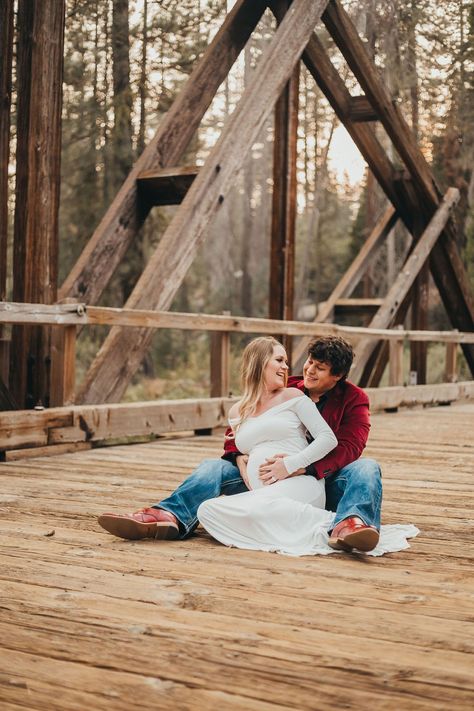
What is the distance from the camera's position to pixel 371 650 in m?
2.52

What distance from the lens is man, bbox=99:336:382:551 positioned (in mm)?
3887

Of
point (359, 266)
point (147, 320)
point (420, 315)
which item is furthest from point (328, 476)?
point (420, 315)

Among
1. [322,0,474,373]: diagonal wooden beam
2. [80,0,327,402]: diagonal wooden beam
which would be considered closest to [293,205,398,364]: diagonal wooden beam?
[322,0,474,373]: diagonal wooden beam

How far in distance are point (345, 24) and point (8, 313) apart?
20.6 feet

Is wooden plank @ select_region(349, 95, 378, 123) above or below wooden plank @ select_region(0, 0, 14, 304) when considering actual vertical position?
above

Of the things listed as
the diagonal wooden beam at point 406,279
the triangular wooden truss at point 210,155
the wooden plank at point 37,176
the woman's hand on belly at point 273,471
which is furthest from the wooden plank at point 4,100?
the diagonal wooden beam at point 406,279

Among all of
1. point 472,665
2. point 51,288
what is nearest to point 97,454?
point 51,288

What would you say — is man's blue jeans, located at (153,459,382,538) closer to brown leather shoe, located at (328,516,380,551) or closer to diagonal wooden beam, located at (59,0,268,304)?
brown leather shoe, located at (328,516,380,551)

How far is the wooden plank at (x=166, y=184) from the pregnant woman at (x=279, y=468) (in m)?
4.37

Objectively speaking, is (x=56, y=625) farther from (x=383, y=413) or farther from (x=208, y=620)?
(x=383, y=413)

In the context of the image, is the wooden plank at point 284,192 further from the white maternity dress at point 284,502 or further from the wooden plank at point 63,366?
the white maternity dress at point 284,502

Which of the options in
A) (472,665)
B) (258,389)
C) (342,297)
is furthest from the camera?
(342,297)

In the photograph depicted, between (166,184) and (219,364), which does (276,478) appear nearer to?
(219,364)

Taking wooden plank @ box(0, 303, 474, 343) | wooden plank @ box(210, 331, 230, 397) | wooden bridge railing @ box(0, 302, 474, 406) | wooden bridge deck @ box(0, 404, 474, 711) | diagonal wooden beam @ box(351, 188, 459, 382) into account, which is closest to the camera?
wooden bridge deck @ box(0, 404, 474, 711)
